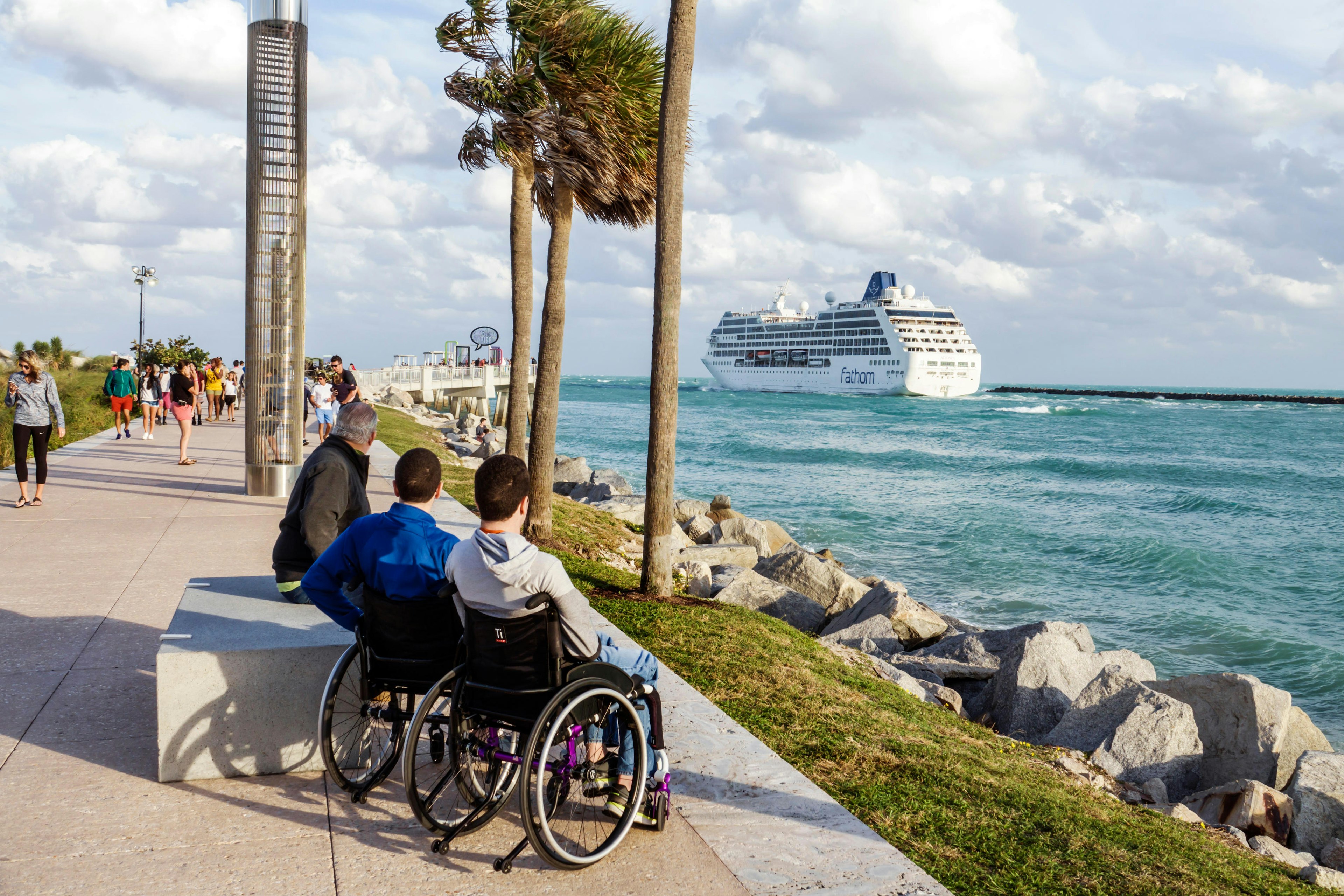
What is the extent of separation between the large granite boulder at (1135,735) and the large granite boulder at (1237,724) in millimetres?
300

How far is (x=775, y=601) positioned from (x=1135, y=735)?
4112mm

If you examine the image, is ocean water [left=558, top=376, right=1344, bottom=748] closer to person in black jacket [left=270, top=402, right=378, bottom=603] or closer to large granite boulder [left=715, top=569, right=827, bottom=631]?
large granite boulder [left=715, top=569, right=827, bottom=631]

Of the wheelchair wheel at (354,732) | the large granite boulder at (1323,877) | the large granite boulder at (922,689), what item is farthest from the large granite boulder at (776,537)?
the wheelchair wheel at (354,732)

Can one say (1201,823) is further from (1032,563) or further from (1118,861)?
(1032,563)

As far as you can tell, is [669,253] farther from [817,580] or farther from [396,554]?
[817,580]

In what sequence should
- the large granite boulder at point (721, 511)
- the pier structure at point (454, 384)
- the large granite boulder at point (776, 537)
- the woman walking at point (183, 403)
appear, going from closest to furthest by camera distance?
the woman walking at point (183, 403) → the large granite boulder at point (776, 537) → the large granite boulder at point (721, 511) → the pier structure at point (454, 384)

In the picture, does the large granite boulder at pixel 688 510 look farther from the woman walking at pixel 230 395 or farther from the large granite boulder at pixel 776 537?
the woman walking at pixel 230 395

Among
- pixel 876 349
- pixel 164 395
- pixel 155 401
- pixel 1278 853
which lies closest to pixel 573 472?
pixel 155 401

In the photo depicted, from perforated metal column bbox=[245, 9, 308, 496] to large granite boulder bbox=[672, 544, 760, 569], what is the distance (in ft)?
Result: 16.4

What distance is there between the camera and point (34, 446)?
A: 9.84 m

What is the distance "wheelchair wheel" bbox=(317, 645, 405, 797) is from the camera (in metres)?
3.30

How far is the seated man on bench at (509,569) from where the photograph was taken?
2.82 metres

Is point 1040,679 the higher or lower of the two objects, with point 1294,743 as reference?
Answer: higher

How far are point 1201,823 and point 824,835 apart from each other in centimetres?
307
